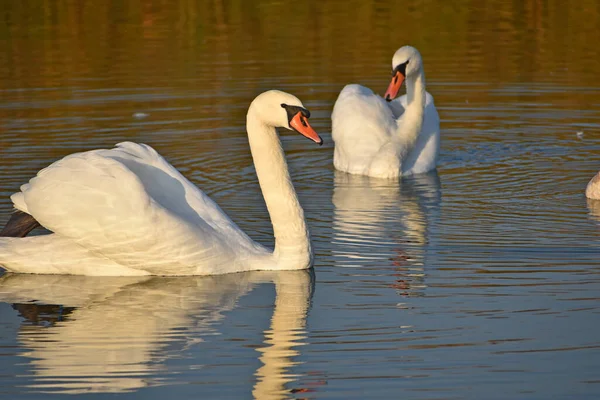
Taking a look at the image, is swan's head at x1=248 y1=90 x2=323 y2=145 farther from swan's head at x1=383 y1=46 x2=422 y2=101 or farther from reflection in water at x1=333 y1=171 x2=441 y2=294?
swan's head at x1=383 y1=46 x2=422 y2=101

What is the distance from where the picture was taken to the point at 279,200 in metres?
10.0

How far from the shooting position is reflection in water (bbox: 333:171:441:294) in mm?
10055

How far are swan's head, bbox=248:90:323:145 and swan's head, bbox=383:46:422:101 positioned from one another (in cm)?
485

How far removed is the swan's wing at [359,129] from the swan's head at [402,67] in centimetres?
34

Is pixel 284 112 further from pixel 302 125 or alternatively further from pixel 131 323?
pixel 131 323

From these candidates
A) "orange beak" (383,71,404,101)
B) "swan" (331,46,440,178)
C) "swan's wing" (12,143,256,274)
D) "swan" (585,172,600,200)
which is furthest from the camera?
"orange beak" (383,71,404,101)

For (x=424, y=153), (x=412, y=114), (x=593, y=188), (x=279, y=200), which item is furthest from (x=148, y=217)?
(x=412, y=114)

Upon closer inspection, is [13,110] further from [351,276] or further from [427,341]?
[427,341]

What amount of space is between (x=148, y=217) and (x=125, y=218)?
0.58ft

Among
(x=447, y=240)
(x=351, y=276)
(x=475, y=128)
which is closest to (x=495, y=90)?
(x=475, y=128)

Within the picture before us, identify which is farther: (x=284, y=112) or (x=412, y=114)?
(x=412, y=114)

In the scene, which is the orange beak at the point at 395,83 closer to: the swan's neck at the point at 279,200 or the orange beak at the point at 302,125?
the swan's neck at the point at 279,200

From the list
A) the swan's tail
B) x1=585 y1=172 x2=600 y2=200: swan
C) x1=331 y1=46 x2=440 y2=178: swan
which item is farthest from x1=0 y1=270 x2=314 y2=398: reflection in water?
x1=331 y1=46 x2=440 y2=178: swan

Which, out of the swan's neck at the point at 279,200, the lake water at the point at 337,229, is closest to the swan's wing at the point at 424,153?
the lake water at the point at 337,229
